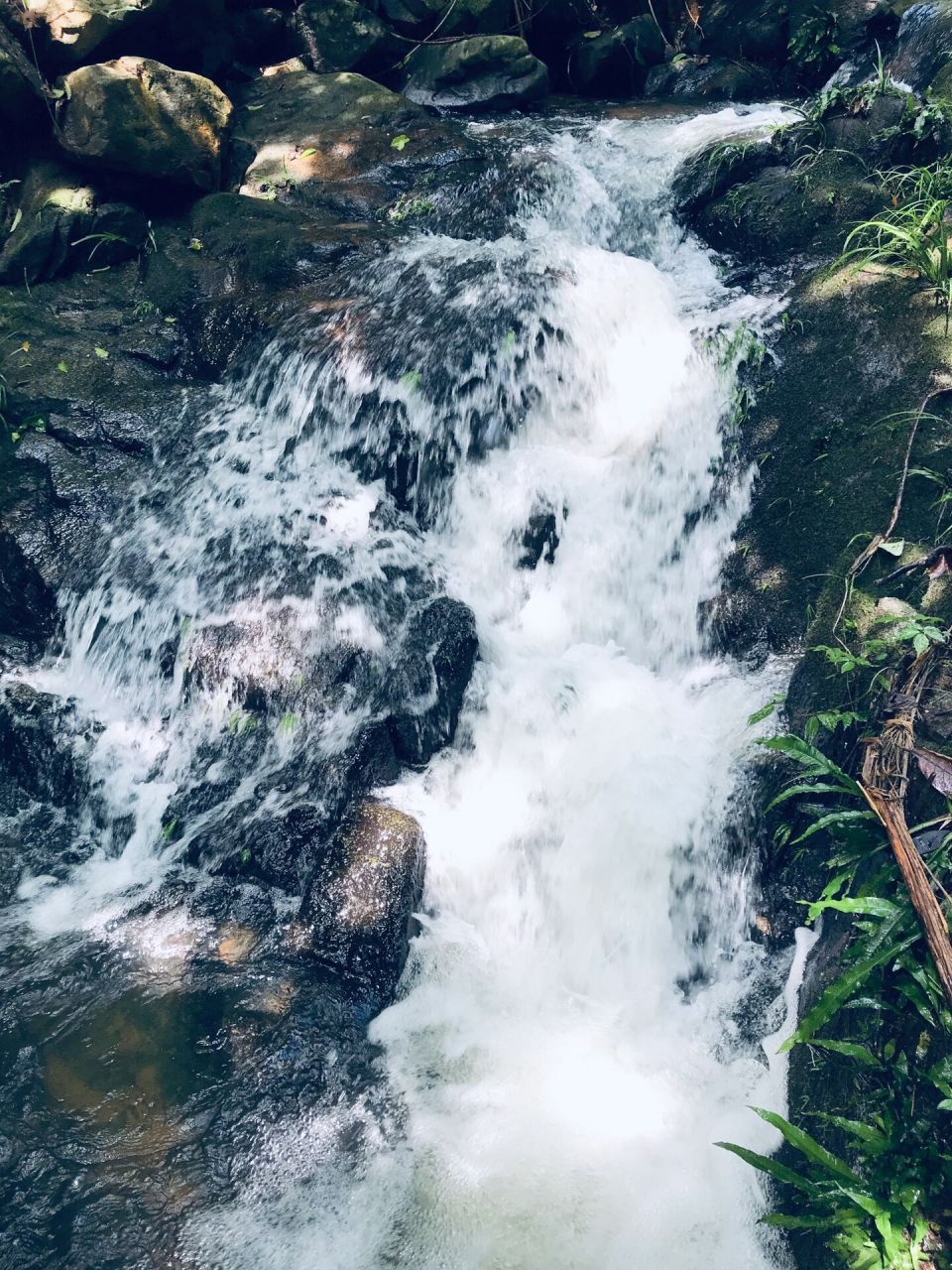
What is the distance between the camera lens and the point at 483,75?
10.4m

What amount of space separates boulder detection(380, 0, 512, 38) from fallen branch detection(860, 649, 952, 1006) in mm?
10453

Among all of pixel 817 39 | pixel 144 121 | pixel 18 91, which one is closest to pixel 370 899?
pixel 144 121

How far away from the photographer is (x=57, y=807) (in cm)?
548

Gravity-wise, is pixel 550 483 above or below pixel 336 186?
below

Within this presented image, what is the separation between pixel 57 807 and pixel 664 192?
24.2 feet

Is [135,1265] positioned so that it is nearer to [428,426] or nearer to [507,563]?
[507,563]

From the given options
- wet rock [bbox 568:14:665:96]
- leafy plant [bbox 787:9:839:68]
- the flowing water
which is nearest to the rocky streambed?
the flowing water

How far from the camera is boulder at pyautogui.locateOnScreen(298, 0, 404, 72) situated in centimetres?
1037

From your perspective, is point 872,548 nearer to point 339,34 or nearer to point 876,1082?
point 876,1082

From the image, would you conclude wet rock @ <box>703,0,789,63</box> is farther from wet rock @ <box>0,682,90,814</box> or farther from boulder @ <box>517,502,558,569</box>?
wet rock @ <box>0,682,90,814</box>

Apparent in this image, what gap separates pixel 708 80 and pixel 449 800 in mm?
10006

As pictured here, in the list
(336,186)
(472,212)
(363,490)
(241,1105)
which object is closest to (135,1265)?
(241,1105)

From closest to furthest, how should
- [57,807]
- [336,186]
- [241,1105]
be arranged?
[241,1105], [57,807], [336,186]

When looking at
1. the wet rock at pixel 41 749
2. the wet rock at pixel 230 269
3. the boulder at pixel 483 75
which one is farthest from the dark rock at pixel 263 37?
the wet rock at pixel 41 749
